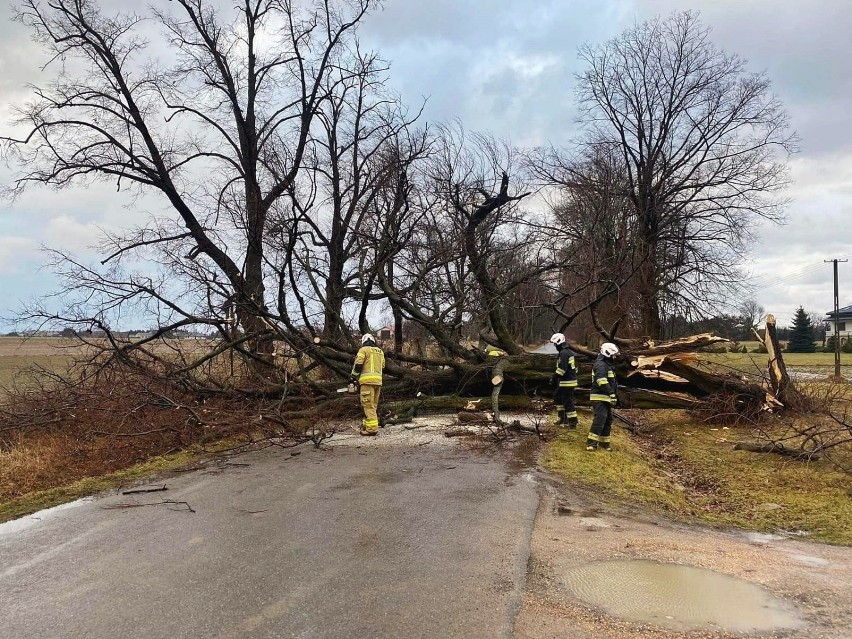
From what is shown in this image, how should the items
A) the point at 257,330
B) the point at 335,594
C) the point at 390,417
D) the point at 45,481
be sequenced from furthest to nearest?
the point at 257,330 < the point at 390,417 < the point at 45,481 < the point at 335,594

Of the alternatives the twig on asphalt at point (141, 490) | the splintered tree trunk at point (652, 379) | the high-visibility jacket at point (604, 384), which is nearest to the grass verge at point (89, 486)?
the twig on asphalt at point (141, 490)

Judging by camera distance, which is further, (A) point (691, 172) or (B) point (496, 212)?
(A) point (691, 172)

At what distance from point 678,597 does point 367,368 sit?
23.7 ft

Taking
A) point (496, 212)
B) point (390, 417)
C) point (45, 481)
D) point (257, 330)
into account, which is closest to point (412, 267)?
point (496, 212)

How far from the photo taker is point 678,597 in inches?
145

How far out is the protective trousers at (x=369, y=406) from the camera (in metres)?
10.2

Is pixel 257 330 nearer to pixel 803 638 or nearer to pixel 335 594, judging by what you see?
pixel 335 594

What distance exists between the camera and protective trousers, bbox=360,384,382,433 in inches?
403

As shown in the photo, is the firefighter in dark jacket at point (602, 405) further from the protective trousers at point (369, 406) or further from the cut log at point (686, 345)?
the protective trousers at point (369, 406)

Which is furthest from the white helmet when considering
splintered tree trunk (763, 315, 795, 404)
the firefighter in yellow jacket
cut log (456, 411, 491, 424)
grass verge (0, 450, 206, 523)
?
grass verge (0, 450, 206, 523)

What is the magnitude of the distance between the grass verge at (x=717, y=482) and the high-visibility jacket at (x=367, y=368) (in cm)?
318

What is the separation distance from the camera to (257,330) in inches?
495

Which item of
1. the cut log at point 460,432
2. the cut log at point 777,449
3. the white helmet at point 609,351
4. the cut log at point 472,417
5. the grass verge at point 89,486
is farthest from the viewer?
the cut log at point 472,417

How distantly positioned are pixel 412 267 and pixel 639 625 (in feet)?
53.8
